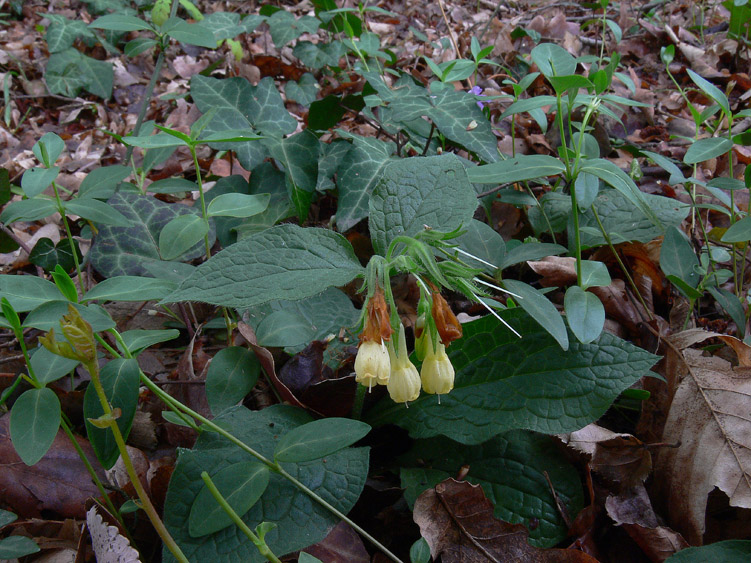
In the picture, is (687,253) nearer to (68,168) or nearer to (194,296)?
(194,296)

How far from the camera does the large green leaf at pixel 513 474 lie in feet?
4.67

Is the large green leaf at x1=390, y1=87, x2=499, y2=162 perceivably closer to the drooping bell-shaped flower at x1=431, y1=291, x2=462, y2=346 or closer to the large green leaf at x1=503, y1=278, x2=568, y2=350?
the large green leaf at x1=503, y1=278, x2=568, y2=350

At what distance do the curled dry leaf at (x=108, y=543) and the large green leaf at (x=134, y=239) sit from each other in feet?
3.58

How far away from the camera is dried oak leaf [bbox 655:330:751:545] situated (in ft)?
4.66

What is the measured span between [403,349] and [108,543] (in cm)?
83

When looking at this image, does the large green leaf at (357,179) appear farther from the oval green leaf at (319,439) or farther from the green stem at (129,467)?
the green stem at (129,467)

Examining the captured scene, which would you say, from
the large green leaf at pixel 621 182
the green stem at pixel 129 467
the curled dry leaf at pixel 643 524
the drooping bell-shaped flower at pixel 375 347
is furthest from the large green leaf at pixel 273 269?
the curled dry leaf at pixel 643 524

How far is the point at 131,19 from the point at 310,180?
987 mm

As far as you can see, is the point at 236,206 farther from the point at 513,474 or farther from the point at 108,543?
the point at 513,474

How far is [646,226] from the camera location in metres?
2.05

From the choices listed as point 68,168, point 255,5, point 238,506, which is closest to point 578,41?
point 255,5

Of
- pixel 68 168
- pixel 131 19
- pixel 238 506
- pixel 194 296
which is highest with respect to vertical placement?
pixel 131 19

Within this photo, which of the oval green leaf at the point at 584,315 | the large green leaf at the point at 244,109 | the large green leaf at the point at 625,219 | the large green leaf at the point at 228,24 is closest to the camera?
the oval green leaf at the point at 584,315

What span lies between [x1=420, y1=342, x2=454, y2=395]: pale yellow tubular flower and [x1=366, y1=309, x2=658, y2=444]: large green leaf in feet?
0.87
